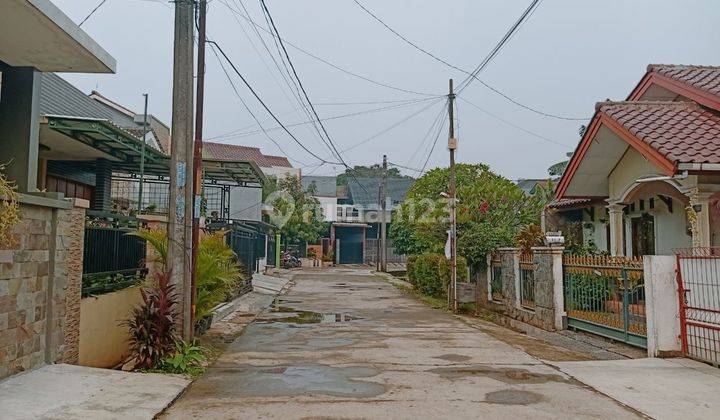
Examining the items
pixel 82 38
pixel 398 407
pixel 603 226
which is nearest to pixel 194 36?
pixel 82 38

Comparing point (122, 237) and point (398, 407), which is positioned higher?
point (122, 237)

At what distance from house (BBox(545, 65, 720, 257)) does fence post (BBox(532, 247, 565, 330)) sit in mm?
2006

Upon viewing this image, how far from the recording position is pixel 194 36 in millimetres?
8031

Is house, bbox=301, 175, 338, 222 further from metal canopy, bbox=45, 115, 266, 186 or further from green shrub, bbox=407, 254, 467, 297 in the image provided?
metal canopy, bbox=45, 115, 266, 186

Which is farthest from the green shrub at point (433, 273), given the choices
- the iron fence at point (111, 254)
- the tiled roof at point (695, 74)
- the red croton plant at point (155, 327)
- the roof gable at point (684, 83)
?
the red croton plant at point (155, 327)

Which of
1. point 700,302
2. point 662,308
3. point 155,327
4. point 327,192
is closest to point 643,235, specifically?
point 662,308

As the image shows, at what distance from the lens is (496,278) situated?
47.7 feet

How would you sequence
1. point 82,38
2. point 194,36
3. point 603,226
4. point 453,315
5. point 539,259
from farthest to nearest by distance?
point 603,226
point 453,315
point 539,259
point 194,36
point 82,38

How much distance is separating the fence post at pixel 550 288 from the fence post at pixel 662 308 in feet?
9.01

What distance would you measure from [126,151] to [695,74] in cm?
1248

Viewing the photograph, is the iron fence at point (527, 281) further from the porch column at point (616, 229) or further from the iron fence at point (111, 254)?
the iron fence at point (111, 254)

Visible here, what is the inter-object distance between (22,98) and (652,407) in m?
8.48

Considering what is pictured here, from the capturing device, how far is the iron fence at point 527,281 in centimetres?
1198

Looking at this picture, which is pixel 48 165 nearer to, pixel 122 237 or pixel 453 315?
pixel 122 237
